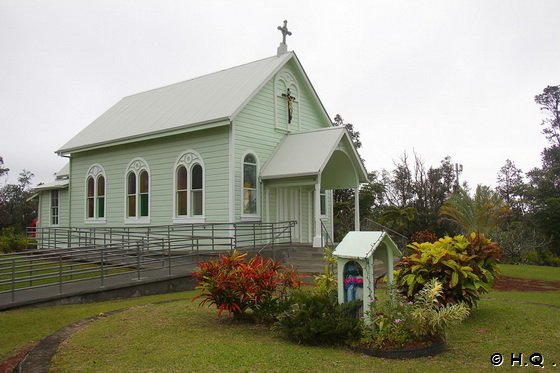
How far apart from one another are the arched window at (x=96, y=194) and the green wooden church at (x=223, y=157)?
5 cm

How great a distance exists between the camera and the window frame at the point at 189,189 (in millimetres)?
18828

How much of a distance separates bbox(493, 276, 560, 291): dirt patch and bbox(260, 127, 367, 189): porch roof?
6475 mm

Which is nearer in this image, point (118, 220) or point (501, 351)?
point (501, 351)

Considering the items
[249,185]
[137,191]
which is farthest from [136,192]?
[249,185]

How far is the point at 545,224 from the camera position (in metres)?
30.0

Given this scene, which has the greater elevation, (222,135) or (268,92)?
(268,92)

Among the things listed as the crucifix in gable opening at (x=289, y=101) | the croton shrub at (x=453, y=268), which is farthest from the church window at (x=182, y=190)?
the croton shrub at (x=453, y=268)

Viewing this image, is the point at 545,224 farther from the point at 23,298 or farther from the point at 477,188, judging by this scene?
the point at 23,298

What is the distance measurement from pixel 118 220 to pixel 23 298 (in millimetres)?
10484

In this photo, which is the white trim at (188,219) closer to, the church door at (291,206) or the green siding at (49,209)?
the church door at (291,206)

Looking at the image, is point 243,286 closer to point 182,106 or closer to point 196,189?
point 196,189

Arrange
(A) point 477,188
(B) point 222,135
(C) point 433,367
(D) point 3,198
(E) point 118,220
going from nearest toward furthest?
(C) point 433,367 → (B) point 222,135 → (E) point 118,220 → (A) point 477,188 → (D) point 3,198

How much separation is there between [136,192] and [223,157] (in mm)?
5441

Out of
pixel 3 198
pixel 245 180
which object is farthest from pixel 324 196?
pixel 3 198
